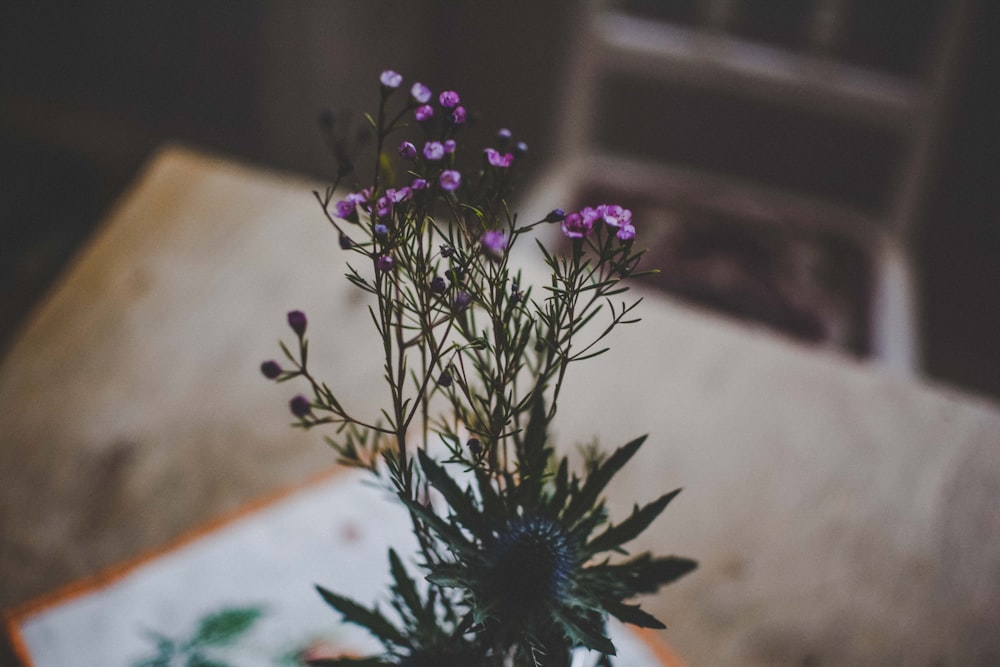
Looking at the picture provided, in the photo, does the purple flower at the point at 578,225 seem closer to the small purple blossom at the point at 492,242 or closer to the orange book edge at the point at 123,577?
the small purple blossom at the point at 492,242

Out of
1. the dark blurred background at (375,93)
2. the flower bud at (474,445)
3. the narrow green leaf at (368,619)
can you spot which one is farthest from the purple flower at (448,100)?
the dark blurred background at (375,93)

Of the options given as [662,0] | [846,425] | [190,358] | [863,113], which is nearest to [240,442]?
[190,358]

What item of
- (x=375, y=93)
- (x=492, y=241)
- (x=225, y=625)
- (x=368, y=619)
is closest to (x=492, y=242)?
(x=492, y=241)

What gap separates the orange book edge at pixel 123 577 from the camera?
62 centimetres

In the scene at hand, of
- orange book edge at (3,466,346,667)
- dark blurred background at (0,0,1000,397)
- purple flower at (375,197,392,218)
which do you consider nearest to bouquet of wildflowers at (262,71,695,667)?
purple flower at (375,197,392,218)

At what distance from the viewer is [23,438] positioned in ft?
2.55

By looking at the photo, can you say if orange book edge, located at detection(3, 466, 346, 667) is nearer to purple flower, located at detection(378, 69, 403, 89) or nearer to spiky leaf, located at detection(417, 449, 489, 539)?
spiky leaf, located at detection(417, 449, 489, 539)

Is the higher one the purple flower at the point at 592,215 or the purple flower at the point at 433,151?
the purple flower at the point at 433,151

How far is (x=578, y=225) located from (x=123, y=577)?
52cm

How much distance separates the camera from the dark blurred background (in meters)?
1.90

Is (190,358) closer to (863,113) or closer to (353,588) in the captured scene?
(353,588)

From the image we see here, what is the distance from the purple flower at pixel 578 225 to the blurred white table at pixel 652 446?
1.42 ft

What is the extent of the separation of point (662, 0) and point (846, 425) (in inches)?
58.3

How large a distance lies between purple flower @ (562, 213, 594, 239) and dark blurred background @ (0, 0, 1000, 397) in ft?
4.07
